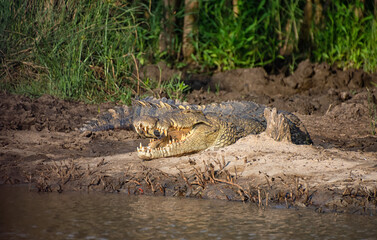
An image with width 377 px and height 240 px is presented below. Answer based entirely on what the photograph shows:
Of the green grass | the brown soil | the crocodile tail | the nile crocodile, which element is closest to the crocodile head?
the nile crocodile

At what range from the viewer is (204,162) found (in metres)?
4.31

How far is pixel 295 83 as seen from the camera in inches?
358

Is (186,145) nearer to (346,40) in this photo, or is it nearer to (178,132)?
(178,132)

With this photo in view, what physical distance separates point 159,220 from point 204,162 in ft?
3.31

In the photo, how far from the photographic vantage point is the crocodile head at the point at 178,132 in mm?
4734

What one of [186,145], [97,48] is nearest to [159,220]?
[186,145]

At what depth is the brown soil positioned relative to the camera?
3938 millimetres

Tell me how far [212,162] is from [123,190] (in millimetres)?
809

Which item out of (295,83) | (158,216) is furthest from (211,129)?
(295,83)

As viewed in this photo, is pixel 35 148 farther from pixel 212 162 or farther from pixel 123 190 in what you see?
pixel 212 162

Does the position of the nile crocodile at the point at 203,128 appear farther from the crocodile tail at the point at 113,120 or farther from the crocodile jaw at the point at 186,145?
the crocodile tail at the point at 113,120

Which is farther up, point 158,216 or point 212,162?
point 212,162

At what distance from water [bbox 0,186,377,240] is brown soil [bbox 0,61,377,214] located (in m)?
0.20

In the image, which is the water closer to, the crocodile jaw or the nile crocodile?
the crocodile jaw
